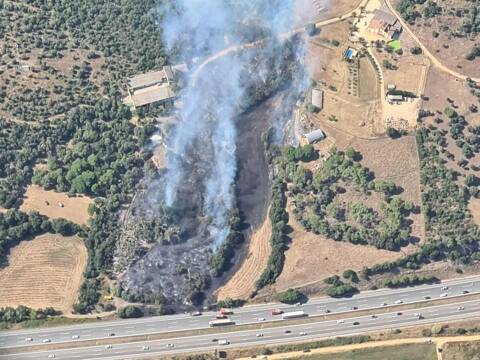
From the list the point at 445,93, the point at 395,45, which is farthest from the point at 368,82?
the point at 445,93

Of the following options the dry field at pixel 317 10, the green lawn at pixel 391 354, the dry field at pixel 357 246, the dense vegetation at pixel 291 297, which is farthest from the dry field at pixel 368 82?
the green lawn at pixel 391 354

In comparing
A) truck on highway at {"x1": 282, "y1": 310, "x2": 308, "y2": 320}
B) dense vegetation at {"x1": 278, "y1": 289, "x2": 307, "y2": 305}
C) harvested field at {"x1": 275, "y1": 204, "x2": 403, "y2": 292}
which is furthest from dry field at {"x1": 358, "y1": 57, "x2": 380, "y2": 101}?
truck on highway at {"x1": 282, "y1": 310, "x2": 308, "y2": 320}

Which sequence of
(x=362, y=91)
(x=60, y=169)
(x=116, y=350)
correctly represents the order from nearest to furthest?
(x=116, y=350), (x=60, y=169), (x=362, y=91)

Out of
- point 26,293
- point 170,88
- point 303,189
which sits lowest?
point 26,293

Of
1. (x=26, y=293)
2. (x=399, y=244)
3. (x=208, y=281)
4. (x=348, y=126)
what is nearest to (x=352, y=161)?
(x=348, y=126)

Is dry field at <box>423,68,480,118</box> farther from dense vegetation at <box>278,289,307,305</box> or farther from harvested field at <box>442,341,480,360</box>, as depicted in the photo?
dense vegetation at <box>278,289,307,305</box>

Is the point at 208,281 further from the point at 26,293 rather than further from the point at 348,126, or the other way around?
the point at 348,126

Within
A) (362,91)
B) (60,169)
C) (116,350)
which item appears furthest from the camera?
(362,91)

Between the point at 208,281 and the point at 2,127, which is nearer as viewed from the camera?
the point at 208,281

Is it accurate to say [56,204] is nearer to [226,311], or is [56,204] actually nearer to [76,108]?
[76,108]
